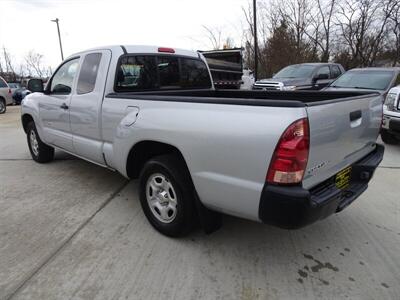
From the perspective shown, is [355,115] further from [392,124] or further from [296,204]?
[392,124]

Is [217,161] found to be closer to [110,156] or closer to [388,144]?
[110,156]

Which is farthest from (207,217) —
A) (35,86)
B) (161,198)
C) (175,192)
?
(35,86)

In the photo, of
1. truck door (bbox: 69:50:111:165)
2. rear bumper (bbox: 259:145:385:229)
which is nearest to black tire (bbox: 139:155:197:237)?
rear bumper (bbox: 259:145:385:229)

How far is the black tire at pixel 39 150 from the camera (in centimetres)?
561

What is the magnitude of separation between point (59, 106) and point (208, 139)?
289 cm

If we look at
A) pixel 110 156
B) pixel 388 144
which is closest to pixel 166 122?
pixel 110 156

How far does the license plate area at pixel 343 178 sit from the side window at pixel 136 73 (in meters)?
2.38

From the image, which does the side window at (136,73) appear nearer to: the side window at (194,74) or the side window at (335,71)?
the side window at (194,74)

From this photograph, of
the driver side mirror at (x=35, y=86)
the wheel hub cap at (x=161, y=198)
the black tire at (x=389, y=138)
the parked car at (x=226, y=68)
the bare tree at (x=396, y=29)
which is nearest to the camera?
the wheel hub cap at (x=161, y=198)

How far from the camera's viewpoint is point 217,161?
245cm

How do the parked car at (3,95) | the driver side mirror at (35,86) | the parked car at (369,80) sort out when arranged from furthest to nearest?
the parked car at (3,95)
the parked car at (369,80)
the driver side mirror at (35,86)

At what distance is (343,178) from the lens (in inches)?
108

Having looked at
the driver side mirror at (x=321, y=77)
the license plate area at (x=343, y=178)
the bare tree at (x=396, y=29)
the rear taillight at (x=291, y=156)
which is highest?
the bare tree at (x=396, y=29)

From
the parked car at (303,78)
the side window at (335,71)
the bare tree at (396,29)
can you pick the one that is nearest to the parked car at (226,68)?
the parked car at (303,78)
